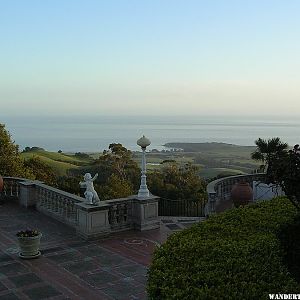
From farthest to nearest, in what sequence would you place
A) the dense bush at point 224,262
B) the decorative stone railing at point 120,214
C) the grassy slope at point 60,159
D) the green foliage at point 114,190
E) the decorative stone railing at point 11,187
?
the grassy slope at point 60,159 → the green foliage at point 114,190 → the decorative stone railing at point 11,187 → the decorative stone railing at point 120,214 → the dense bush at point 224,262

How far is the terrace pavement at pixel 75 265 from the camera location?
7.07 m

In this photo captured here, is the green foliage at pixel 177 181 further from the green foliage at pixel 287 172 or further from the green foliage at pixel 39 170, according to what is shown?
the green foliage at pixel 287 172

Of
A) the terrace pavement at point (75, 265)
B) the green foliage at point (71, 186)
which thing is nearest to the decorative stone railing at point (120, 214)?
the terrace pavement at point (75, 265)

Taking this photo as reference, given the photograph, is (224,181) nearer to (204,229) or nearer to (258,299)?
(204,229)

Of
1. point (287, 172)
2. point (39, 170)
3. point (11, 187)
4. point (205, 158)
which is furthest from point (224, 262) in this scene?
point (205, 158)

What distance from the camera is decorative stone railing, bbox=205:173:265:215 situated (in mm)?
12867

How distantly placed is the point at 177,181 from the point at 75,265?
24580 millimetres

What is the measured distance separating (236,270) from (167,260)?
83 centimetres

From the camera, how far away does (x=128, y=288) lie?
7277 mm

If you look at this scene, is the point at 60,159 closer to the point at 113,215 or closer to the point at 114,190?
the point at 114,190

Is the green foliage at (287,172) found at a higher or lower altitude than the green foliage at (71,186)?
higher

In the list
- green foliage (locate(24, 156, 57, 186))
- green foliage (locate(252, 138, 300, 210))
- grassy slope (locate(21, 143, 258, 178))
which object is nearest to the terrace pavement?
green foliage (locate(252, 138, 300, 210))

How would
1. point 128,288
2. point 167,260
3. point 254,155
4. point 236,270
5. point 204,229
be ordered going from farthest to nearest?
1. point 254,155
2. point 128,288
3. point 204,229
4. point 167,260
5. point 236,270

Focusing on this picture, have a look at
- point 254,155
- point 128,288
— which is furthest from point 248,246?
point 254,155
